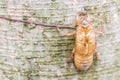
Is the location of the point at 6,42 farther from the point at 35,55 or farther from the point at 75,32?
the point at 75,32

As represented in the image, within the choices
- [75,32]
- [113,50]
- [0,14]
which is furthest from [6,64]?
[113,50]

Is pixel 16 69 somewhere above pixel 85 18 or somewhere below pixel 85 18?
below

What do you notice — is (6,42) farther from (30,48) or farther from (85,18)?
(85,18)

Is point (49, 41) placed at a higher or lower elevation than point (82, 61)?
higher

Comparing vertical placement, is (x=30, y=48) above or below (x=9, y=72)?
above

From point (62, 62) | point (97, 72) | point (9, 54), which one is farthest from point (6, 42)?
point (97, 72)

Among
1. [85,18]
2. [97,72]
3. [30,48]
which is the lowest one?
[97,72]
